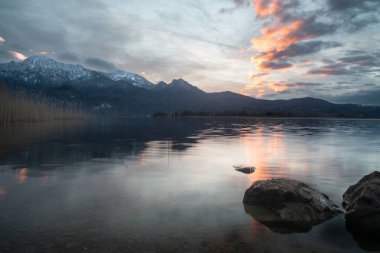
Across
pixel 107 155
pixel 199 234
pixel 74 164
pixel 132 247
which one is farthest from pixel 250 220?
pixel 107 155

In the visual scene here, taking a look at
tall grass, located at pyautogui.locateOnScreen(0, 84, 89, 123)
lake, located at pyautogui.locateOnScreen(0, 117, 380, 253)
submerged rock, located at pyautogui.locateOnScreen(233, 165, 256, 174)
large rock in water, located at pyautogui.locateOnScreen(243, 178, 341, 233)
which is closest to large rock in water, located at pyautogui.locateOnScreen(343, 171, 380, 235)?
lake, located at pyautogui.locateOnScreen(0, 117, 380, 253)

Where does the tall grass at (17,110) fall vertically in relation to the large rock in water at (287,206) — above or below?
above

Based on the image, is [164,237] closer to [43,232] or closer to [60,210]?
[43,232]

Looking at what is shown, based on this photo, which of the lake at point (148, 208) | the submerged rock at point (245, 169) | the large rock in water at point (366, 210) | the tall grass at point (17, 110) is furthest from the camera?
the tall grass at point (17, 110)

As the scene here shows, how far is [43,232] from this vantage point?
10305 mm

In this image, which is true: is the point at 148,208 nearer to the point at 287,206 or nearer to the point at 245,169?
the point at 287,206

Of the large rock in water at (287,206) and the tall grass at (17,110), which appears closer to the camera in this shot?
the large rock in water at (287,206)

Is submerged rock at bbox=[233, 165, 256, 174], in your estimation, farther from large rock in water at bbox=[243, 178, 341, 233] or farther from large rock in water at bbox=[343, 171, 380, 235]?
large rock in water at bbox=[343, 171, 380, 235]

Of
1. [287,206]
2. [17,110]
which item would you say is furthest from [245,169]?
[17,110]

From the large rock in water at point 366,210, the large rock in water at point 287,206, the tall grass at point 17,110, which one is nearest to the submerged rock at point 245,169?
the large rock in water at point 287,206

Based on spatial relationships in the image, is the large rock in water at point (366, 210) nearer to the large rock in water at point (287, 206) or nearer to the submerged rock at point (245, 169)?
the large rock in water at point (287, 206)

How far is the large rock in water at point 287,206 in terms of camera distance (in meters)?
12.0

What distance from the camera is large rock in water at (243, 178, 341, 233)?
1203cm

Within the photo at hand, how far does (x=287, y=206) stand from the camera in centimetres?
1302
